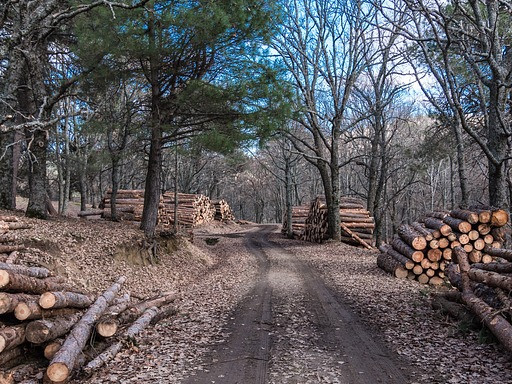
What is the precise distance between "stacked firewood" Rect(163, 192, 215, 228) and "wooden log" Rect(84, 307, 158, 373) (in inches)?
778

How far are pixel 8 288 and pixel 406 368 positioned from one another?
5.07 meters

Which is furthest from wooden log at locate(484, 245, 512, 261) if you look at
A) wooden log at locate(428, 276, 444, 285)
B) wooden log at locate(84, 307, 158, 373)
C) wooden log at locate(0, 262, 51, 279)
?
wooden log at locate(0, 262, 51, 279)

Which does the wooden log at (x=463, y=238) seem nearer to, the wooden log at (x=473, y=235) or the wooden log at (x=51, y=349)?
the wooden log at (x=473, y=235)

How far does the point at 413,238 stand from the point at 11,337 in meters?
9.30

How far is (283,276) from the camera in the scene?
1171 centimetres

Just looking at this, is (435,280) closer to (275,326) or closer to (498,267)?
(498,267)

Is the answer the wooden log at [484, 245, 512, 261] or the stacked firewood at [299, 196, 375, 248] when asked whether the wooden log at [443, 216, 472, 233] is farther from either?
the stacked firewood at [299, 196, 375, 248]

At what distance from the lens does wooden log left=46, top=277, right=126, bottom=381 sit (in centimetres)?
422

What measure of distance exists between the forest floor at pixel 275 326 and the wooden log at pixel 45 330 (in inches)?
27.8

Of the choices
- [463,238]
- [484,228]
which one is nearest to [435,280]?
[463,238]

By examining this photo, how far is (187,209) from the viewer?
2995cm

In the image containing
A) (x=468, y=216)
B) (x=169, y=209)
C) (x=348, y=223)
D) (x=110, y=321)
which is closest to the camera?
(x=110, y=321)

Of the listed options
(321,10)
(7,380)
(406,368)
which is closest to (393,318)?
(406,368)

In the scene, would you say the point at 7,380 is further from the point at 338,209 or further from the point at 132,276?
the point at 338,209
